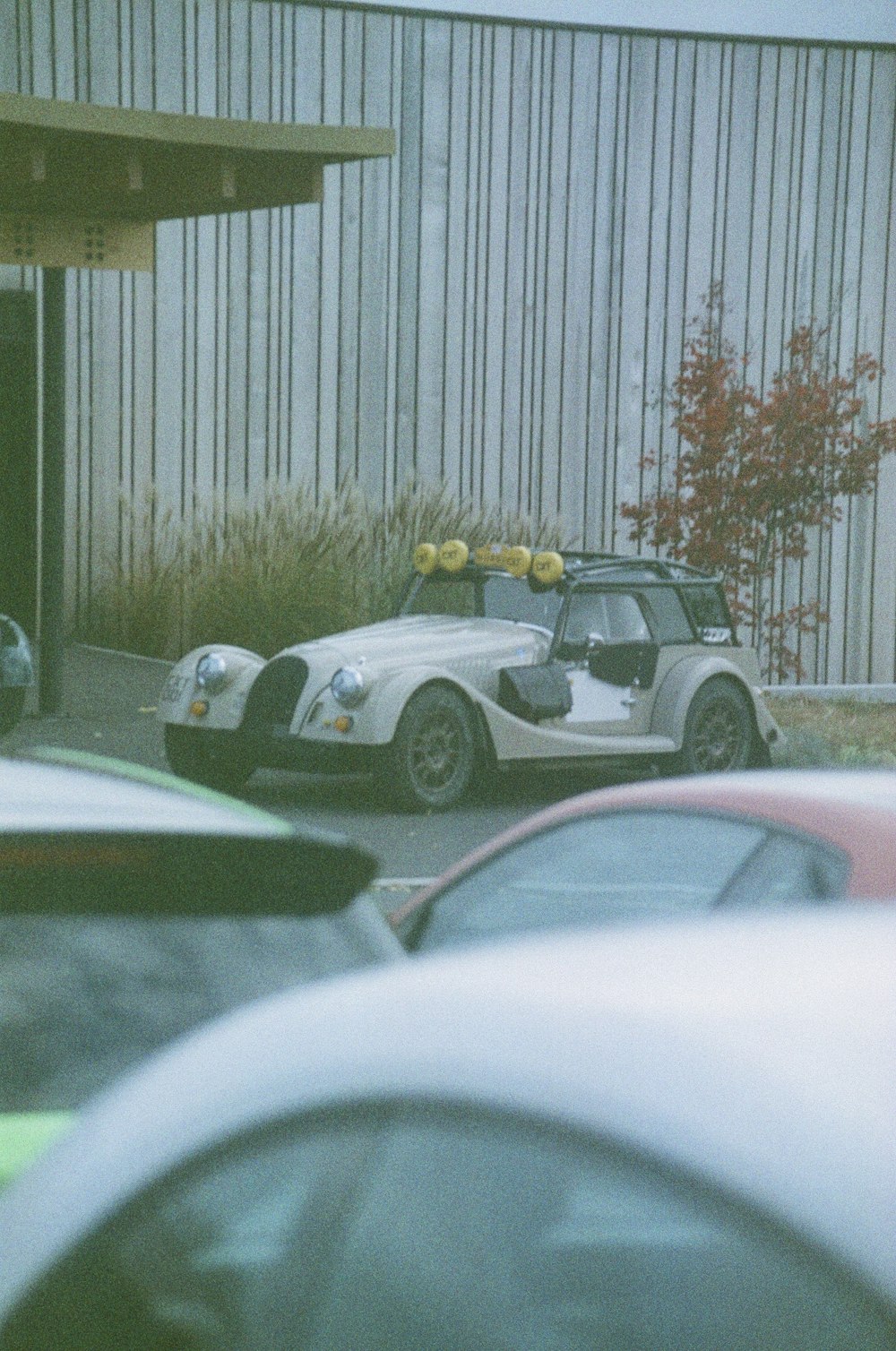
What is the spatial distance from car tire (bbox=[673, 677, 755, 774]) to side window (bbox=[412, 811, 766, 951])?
8.39 m

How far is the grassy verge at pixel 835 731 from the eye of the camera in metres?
14.1

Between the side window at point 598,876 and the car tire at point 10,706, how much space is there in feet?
29.3

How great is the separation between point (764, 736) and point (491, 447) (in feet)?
29.5

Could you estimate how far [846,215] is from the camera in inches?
885

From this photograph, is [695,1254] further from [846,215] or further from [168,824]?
[846,215]

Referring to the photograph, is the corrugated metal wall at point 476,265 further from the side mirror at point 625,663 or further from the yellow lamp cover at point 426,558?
the side mirror at point 625,663

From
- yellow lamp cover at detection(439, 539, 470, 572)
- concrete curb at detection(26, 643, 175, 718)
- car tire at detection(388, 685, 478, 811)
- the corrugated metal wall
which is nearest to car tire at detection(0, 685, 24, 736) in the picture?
concrete curb at detection(26, 643, 175, 718)

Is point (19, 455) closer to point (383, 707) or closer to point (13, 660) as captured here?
point (13, 660)

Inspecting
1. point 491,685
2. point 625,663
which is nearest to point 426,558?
point 491,685

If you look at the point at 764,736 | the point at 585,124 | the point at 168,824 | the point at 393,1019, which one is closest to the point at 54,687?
the point at 764,736

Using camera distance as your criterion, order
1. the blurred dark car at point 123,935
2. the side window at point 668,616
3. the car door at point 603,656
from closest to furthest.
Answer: the blurred dark car at point 123,935
the car door at point 603,656
the side window at point 668,616

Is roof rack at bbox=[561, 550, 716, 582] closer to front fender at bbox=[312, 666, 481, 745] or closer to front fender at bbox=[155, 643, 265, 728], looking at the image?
front fender at bbox=[312, 666, 481, 745]

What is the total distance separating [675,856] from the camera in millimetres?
3971

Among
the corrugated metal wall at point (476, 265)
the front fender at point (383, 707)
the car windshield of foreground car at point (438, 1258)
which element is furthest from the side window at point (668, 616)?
the car windshield of foreground car at point (438, 1258)
